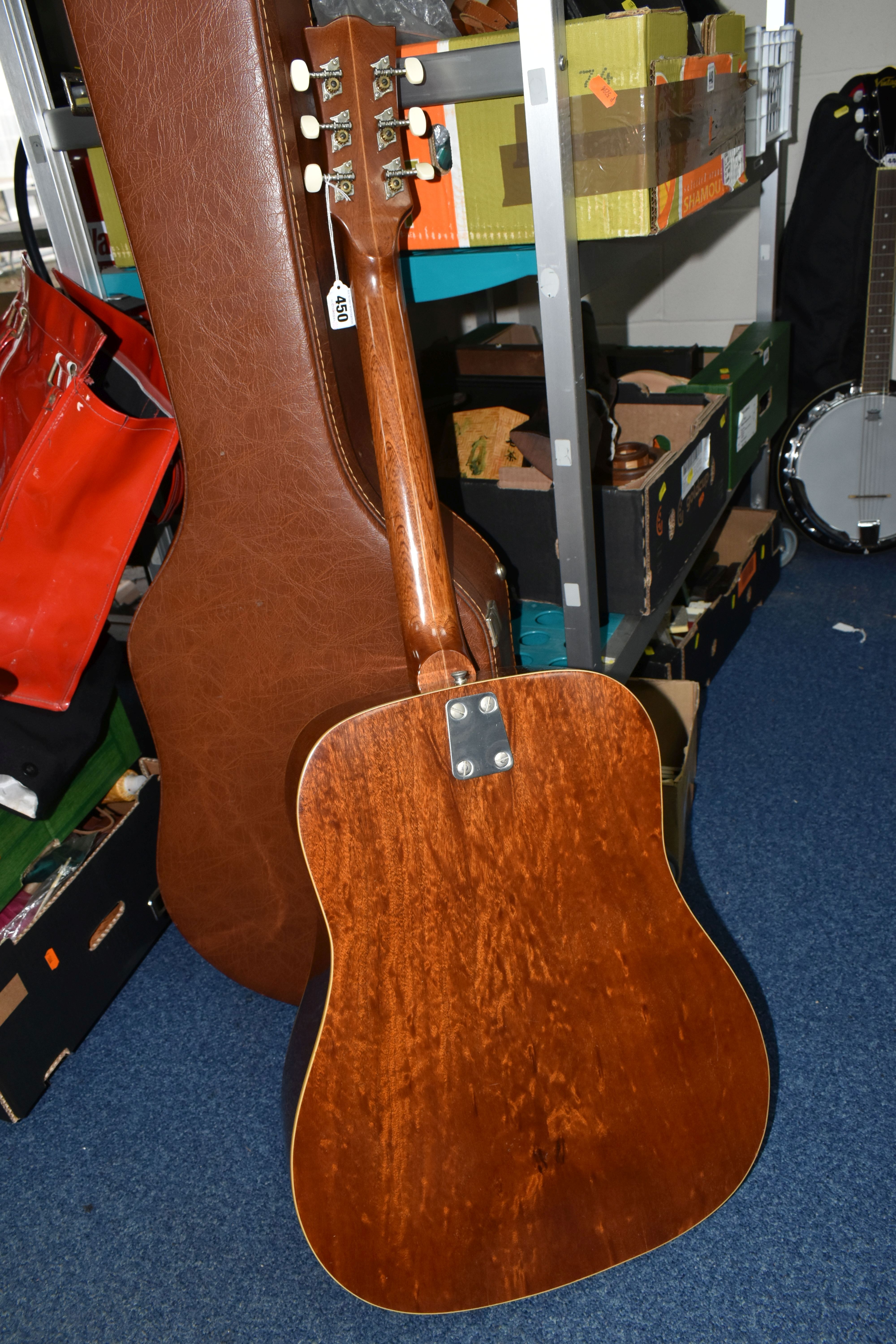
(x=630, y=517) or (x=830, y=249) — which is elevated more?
(x=830, y=249)

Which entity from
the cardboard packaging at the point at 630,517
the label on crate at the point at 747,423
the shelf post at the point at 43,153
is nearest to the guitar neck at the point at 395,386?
the cardboard packaging at the point at 630,517

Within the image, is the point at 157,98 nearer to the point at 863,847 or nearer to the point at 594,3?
the point at 594,3

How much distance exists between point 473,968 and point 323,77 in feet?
2.65

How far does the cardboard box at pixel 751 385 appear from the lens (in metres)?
1.67

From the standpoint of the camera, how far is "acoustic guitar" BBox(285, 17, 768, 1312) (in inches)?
32.2

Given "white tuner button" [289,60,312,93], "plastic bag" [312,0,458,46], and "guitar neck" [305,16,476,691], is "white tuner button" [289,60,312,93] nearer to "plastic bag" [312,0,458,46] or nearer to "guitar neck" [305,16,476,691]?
"guitar neck" [305,16,476,691]

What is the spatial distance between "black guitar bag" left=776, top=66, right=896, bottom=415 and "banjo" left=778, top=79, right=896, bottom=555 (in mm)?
66

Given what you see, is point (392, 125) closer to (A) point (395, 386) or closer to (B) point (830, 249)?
(A) point (395, 386)

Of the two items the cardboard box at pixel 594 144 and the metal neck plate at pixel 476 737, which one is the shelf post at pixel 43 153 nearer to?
the cardboard box at pixel 594 144

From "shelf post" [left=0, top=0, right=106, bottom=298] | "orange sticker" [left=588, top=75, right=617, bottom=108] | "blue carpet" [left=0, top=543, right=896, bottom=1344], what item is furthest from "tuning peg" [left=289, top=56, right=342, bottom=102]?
"blue carpet" [left=0, top=543, right=896, bottom=1344]

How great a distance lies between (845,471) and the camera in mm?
2174

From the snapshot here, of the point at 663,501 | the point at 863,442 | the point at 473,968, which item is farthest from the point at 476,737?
the point at 863,442

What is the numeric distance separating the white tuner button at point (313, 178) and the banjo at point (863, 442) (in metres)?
1.59

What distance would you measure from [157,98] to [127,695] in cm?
83
